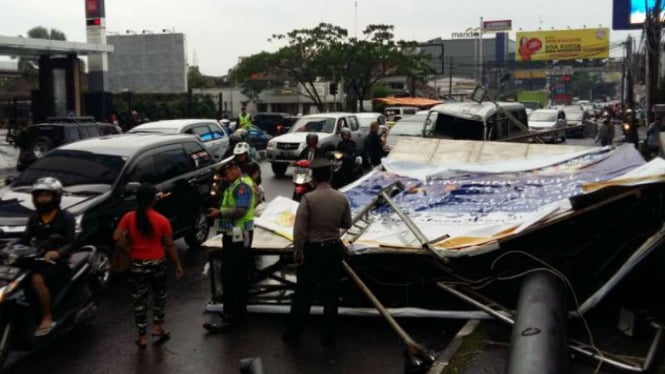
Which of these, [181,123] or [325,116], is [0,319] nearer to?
[181,123]

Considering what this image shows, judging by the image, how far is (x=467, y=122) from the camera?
18.9 meters

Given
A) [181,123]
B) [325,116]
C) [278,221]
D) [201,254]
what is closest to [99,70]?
[325,116]

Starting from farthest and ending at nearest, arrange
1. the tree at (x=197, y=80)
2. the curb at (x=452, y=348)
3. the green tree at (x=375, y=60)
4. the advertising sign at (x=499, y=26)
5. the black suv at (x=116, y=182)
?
the advertising sign at (x=499, y=26) < the tree at (x=197, y=80) < the green tree at (x=375, y=60) < the black suv at (x=116, y=182) < the curb at (x=452, y=348)

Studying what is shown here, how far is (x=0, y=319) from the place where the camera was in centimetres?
566

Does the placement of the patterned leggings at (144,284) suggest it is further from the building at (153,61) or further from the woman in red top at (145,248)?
the building at (153,61)

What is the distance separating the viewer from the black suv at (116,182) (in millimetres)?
8352

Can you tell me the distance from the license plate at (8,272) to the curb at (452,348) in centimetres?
352

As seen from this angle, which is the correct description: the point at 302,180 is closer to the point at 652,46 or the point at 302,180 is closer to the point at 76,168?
the point at 76,168

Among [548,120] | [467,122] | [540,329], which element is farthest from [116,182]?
[548,120]

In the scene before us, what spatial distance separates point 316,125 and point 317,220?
16619 mm

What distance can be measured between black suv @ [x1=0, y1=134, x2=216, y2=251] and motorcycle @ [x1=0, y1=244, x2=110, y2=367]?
1.59 meters

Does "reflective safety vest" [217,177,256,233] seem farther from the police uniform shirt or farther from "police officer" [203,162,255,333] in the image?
the police uniform shirt

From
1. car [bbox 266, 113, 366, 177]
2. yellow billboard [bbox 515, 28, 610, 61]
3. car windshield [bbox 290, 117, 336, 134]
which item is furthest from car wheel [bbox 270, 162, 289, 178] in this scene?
A: yellow billboard [bbox 515, 28, 610, 61]

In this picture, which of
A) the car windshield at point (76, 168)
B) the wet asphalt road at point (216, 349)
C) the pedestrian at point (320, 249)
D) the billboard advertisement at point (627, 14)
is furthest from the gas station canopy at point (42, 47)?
the billboard advertisement at point (627, 14)
